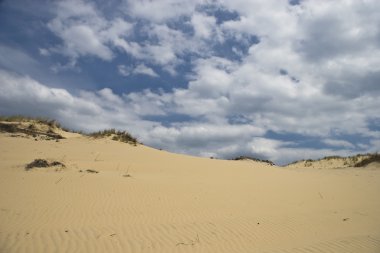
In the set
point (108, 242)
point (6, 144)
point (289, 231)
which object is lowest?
point (108, 242)

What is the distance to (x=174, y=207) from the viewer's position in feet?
30.9

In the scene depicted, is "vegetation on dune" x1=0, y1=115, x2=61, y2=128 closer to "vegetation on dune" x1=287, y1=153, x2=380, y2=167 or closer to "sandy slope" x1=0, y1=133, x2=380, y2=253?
"sandy slope" x1=0, y1=133, x2=380, y2=253

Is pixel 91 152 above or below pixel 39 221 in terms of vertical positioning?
above

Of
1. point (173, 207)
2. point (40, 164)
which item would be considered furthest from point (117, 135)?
point (173, 207)

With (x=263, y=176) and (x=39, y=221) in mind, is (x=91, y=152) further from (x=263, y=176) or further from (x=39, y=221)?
(x=39, y=221)

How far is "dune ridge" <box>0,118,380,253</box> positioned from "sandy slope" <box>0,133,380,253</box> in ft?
0.08

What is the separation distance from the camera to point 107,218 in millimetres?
8031

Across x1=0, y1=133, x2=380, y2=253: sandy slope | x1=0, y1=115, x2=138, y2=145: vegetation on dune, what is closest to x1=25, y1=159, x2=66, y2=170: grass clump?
x1=0, y1=133, x2=380, y2=253: sandy slope

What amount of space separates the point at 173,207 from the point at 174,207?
0.09ft

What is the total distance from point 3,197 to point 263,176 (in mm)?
10090

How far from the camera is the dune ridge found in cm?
668

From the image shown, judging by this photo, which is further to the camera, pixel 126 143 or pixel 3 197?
pixel 126 143

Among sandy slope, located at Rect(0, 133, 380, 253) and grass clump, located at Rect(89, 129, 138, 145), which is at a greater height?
grass clump, located at Rect(89, 129, 138, 145)

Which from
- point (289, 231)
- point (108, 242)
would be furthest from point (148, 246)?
point (289, 231)
